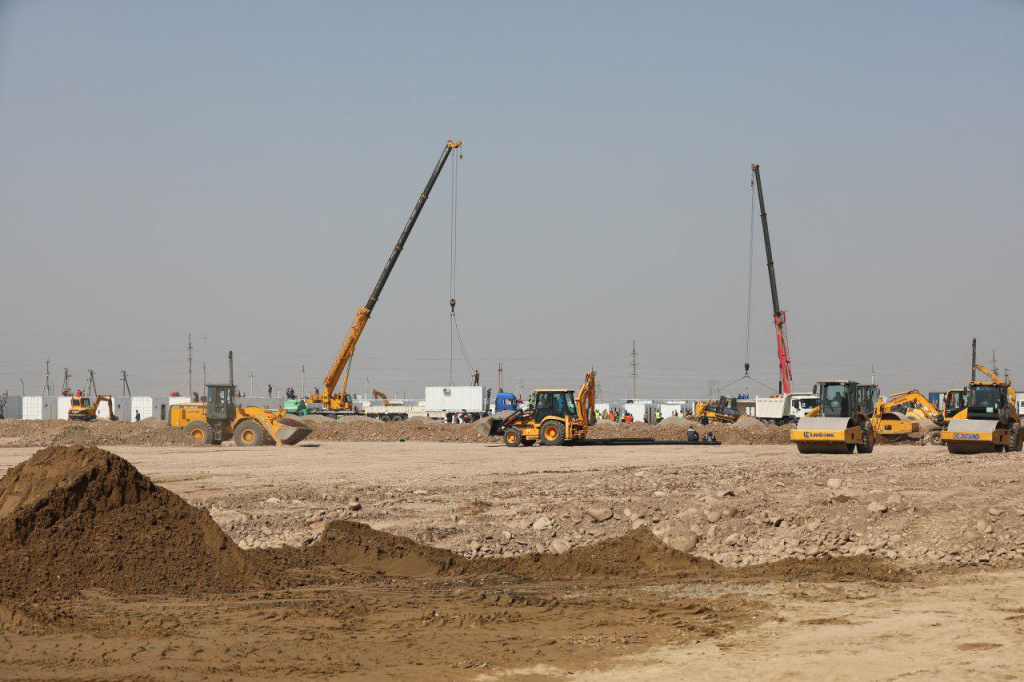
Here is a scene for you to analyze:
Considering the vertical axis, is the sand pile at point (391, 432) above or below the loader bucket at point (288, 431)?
below

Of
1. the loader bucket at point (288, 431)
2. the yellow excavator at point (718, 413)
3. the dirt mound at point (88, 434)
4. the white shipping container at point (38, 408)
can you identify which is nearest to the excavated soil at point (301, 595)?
the loader bucket at point (288, 431)

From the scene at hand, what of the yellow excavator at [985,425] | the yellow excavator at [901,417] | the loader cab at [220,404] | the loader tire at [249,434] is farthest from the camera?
the loader cab at [220,404]

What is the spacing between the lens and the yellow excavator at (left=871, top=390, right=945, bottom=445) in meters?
35.6

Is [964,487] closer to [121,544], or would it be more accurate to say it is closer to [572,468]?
[572,468]

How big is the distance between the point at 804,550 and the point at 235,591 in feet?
23.3

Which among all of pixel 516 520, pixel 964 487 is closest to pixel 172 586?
pixel 516 520

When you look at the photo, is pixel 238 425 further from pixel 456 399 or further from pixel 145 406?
pixel 145 406

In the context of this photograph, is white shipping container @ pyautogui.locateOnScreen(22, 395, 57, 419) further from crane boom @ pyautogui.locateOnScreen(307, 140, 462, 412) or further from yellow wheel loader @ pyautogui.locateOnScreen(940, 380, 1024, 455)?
yellow wheel loader @ pyautogui.locateOnScreen(940, 380, 1024, 455)

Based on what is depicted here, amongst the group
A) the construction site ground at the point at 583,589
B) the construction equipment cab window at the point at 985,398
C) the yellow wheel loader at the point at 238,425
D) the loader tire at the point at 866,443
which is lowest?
the construction site ground at the point at 583,589

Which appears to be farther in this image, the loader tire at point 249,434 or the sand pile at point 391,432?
the sand pile at point 391,432

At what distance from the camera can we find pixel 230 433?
38656 mm

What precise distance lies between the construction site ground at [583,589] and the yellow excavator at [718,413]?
122 feet

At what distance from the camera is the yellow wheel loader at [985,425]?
29250 millimetres

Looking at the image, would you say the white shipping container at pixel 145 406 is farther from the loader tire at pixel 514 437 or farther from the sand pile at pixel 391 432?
the loader tire at pixel 514 437
